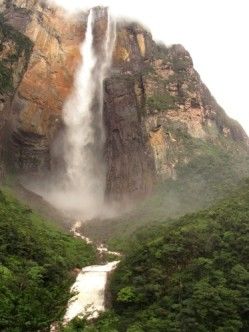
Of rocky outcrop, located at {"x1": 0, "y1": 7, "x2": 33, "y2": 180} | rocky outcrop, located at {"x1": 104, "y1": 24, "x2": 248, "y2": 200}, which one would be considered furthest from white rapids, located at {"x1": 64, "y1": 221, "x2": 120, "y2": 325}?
rocky outcrop, located at {"x1": 104, "y1": 24, "x2": 248, "y2": 200}

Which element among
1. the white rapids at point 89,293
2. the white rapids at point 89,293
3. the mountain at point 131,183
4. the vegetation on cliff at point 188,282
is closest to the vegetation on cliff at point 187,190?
the mountain at point 131,183

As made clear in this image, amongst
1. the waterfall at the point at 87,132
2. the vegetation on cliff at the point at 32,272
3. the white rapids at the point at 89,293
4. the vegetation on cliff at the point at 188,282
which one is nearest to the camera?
the vegetation on cliff at the point at 188,282

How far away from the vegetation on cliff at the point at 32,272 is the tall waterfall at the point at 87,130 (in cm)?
2096

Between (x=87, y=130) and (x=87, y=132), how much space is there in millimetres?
233

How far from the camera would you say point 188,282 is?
19484mm

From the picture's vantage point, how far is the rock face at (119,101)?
159ft

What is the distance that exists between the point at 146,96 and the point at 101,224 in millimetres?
16611

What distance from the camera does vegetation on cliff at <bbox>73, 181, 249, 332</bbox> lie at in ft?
56.3

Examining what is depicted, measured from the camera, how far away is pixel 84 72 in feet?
183

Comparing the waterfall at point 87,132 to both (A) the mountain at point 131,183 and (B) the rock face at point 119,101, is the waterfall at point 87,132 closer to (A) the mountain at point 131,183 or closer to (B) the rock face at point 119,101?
(A) the mountain at point 131,183

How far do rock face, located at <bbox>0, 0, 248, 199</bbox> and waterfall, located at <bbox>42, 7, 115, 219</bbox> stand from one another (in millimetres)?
947

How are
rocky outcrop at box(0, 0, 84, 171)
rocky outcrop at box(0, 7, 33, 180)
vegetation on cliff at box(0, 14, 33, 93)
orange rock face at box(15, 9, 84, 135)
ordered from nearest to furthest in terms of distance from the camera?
rocky outcrop at box(0, 7, 33, 180) < vegetation on cliff at box(0, 14, 33, 93) < rocky outcrop at box(0, 0, 84, 171) < orange rock face at box(15, 9, 84, 135)

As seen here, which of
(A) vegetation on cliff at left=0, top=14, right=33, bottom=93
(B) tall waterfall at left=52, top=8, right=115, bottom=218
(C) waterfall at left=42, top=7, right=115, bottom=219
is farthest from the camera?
(B) tall waterfall at left=52, top=8, right=115, bottom=218

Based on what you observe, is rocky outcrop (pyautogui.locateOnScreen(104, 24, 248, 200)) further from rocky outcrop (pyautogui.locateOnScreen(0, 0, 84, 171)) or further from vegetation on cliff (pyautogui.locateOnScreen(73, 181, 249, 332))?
vegetation on cliff (pyautogui.locateOnScreen(73, 181, 249, 332))
